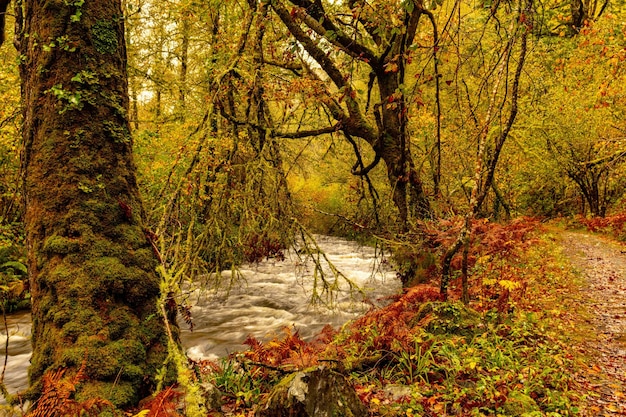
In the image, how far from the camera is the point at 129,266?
345 centimetres

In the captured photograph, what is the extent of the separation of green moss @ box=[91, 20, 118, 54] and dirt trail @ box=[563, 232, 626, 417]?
532cm

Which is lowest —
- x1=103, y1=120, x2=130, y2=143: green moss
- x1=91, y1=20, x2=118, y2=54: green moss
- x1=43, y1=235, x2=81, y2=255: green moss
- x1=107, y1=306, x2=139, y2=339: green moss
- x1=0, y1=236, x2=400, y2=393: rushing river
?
x1=0, y1=236, x2=400, y2=393: rushing river

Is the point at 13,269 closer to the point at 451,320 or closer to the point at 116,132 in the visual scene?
the point at 116,132

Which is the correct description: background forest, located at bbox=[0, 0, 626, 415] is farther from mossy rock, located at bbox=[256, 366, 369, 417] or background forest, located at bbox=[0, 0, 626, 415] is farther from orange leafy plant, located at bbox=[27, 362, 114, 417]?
mossy rock, located at bbox=[256, 366, 369, 417]

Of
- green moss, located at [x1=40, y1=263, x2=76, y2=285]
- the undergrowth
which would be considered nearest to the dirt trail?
the undergrowth

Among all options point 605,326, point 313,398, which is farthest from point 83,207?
point 605,326

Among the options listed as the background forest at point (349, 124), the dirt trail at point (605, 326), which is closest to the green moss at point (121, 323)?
the background forest at point (349, 124)

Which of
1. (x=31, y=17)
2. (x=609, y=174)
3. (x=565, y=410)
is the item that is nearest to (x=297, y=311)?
(x=565, y=410)

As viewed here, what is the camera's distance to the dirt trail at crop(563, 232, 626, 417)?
3.65 metres

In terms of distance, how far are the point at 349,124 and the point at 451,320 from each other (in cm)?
389

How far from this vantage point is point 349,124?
23.8 ft

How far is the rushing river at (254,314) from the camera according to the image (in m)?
6.76

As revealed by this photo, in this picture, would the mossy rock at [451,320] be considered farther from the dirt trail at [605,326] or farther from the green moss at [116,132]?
the green moss at [116,132]

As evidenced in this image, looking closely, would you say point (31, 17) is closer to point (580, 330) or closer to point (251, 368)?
point (251, 368)
